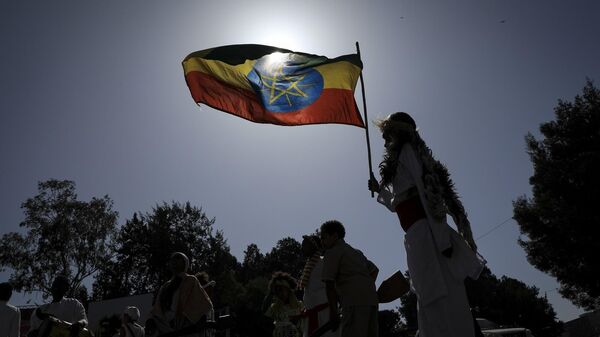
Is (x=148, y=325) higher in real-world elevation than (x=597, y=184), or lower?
lower

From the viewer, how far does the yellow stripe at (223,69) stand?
7.45 m

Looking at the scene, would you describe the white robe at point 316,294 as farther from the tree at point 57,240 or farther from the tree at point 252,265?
the tree at point 252,265

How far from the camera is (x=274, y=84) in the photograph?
7449 millimetres

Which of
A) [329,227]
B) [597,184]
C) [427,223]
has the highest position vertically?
[597,184]

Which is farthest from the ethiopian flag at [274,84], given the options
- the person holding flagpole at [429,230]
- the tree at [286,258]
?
the tree at [286,258]

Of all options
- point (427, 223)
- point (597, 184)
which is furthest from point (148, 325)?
point (597, 184)

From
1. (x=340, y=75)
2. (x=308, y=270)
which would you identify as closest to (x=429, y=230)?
(x=308, y=270)

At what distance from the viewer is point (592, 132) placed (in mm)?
20672

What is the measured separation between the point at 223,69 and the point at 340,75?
80.2 inches

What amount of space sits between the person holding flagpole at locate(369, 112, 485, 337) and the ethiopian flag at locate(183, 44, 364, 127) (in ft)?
9.74

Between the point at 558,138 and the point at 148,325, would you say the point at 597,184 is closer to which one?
the point at 558,138

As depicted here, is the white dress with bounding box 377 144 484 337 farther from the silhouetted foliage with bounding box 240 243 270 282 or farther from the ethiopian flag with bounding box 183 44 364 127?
the silhouetted foliage with bounding box 240 243 270 282

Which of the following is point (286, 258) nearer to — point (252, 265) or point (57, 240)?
point (252, 265)

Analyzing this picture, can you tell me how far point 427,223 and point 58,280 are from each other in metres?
5.36
